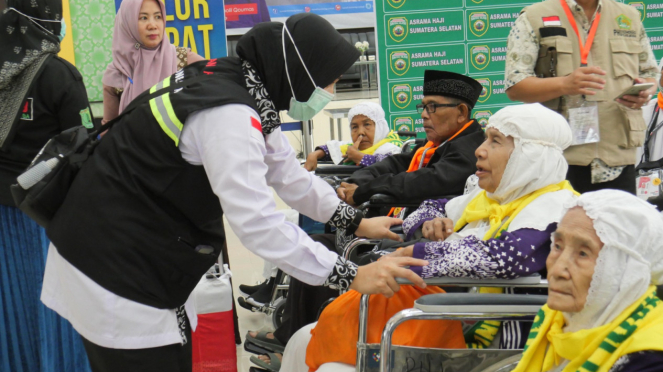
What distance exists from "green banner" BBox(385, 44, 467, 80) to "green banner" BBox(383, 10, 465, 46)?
0.06 meters

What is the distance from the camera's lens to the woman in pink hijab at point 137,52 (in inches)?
124

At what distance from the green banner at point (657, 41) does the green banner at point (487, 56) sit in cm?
111

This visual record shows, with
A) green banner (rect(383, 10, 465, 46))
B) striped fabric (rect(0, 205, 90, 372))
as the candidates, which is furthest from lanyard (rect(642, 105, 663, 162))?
striped fabric (rect(0, 205, 90, 372))

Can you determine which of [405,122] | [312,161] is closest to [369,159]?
[312,161]

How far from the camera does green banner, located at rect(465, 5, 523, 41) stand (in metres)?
5.26

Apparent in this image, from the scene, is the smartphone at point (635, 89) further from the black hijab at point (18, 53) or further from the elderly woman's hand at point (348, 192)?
the black hijab at point (18, 53)

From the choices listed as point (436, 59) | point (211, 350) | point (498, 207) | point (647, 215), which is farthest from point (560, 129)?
point (436, 59)

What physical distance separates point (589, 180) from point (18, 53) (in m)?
2.21

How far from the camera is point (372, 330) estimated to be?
1870 mm

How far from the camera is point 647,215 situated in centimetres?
132

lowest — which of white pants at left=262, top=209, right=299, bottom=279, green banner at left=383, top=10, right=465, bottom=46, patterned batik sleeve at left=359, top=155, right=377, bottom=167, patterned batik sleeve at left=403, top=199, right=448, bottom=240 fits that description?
white pants at left=262, top=209, right=299, bottom=279

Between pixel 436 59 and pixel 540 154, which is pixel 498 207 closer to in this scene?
pixel 540 154

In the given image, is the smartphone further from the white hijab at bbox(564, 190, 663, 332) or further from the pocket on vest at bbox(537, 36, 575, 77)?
the white hijab at bbox(564, 190, 663, 332)

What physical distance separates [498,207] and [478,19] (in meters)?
3.54
